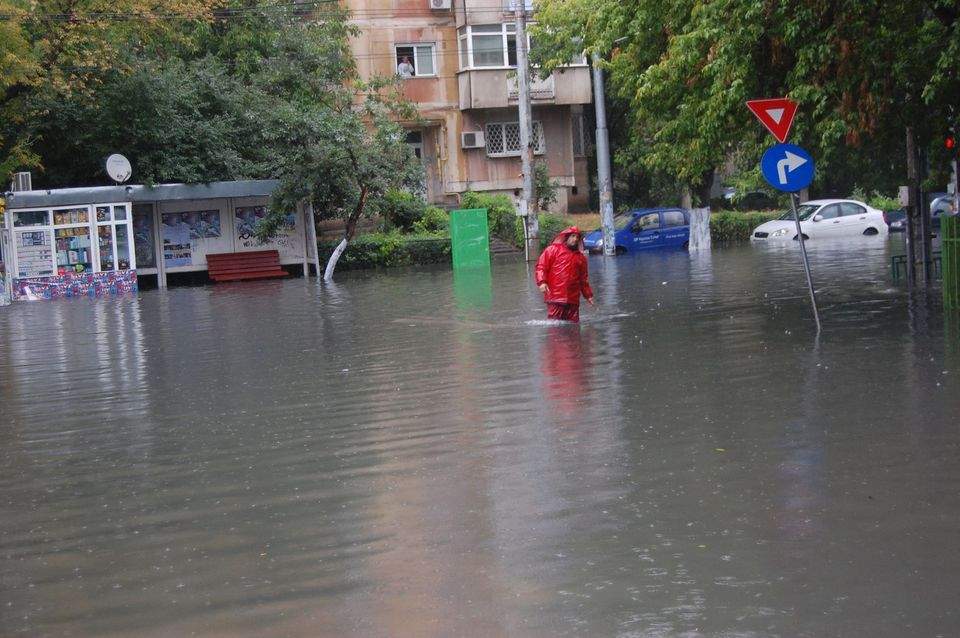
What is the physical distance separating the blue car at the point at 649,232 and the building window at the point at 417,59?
928 centimetres

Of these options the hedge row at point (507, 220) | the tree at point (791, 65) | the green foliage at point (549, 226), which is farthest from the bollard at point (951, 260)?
the hedge row at point (507, 220)

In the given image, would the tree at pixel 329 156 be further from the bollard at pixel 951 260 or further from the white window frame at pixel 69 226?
the bollard at pixel 951 260

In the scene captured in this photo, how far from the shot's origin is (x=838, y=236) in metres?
42.9

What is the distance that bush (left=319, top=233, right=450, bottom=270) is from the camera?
4034 centimetres

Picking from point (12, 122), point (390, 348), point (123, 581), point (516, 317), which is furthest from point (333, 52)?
point (123, 581)

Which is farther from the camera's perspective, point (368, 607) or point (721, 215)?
point (721, 215)

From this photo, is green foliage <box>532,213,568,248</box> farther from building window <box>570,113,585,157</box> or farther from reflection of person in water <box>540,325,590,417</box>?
reflection of person in water <box>540,325,590,417</box>

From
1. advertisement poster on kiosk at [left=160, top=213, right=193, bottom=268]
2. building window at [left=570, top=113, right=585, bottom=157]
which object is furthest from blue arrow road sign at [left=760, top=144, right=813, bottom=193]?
building window at [left=570, top=113, right=585, bottom=157]

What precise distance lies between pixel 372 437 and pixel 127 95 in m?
29.9

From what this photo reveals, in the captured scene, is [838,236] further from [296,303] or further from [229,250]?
[296,303]

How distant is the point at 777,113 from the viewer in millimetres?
13875

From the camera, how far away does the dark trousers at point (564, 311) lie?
57.8 feet

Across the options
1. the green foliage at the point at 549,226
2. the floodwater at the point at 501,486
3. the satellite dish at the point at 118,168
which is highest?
the satellite dish at the point at 118,168

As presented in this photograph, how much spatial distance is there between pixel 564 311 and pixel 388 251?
23.3 meters
